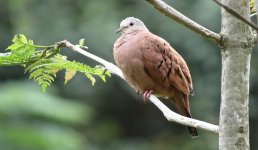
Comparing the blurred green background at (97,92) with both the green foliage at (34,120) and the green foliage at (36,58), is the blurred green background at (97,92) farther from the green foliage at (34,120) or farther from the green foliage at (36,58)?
the green foliage at (36,58)

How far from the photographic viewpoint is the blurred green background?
8.09 meters

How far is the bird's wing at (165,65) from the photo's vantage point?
3.53 meters

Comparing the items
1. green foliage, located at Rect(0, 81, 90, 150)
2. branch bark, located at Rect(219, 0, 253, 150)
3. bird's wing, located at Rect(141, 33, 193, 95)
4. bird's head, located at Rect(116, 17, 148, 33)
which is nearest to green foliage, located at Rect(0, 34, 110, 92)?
branch bark, located at Rect(219, 0, 253, 150)

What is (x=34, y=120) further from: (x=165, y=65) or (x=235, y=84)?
(x=235, y=84)

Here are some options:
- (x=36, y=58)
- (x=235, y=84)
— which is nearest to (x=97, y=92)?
(x=36, y=58)

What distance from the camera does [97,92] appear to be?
10.9 metres

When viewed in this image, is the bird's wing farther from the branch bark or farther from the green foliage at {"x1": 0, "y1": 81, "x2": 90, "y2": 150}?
the green foliage at {"x1": 0, "y1": 81, "x2": 90, "y2": 150}

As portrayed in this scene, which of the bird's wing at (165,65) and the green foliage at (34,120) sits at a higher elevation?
the green foliage at (34,120)

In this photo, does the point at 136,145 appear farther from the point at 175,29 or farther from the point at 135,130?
the point at 175,29

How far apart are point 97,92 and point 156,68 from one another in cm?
735

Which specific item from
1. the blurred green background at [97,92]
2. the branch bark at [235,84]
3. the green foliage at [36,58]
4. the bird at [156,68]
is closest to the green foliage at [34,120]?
the blurred green background at [97,92]

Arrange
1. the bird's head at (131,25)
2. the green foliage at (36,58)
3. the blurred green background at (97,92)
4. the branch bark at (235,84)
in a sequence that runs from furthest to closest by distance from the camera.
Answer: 1. the blurred green background at (97,92)
2. the bird's head at (131,25)
3. the green foliage at (36,58)
4. the branch bark at (235,84)

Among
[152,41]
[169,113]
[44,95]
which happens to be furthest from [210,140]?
[169,113]

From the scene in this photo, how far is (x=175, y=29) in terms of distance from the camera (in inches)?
374
